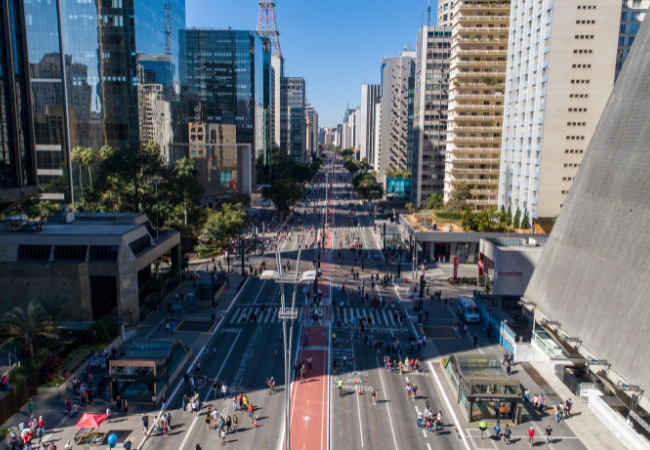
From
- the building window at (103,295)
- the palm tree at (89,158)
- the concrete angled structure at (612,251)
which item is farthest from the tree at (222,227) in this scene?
the concrete angled structure at (612,251)

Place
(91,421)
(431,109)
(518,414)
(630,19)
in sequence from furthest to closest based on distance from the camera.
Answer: (431,109) < (630,19) < (518,414) < (91,421)

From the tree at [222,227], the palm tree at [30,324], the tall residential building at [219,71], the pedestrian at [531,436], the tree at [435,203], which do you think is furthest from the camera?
the tall residential building at [219,71]

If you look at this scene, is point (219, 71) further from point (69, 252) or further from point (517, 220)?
point (69, 252)

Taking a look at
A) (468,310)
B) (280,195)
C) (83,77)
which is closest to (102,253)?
(468,310)

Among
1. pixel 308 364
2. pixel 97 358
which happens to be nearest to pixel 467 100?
pixel 308 364

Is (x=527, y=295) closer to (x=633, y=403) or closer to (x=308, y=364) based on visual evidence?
(x=633, y=403)

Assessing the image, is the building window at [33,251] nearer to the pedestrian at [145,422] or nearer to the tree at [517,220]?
the pedestrian at [145,422]
